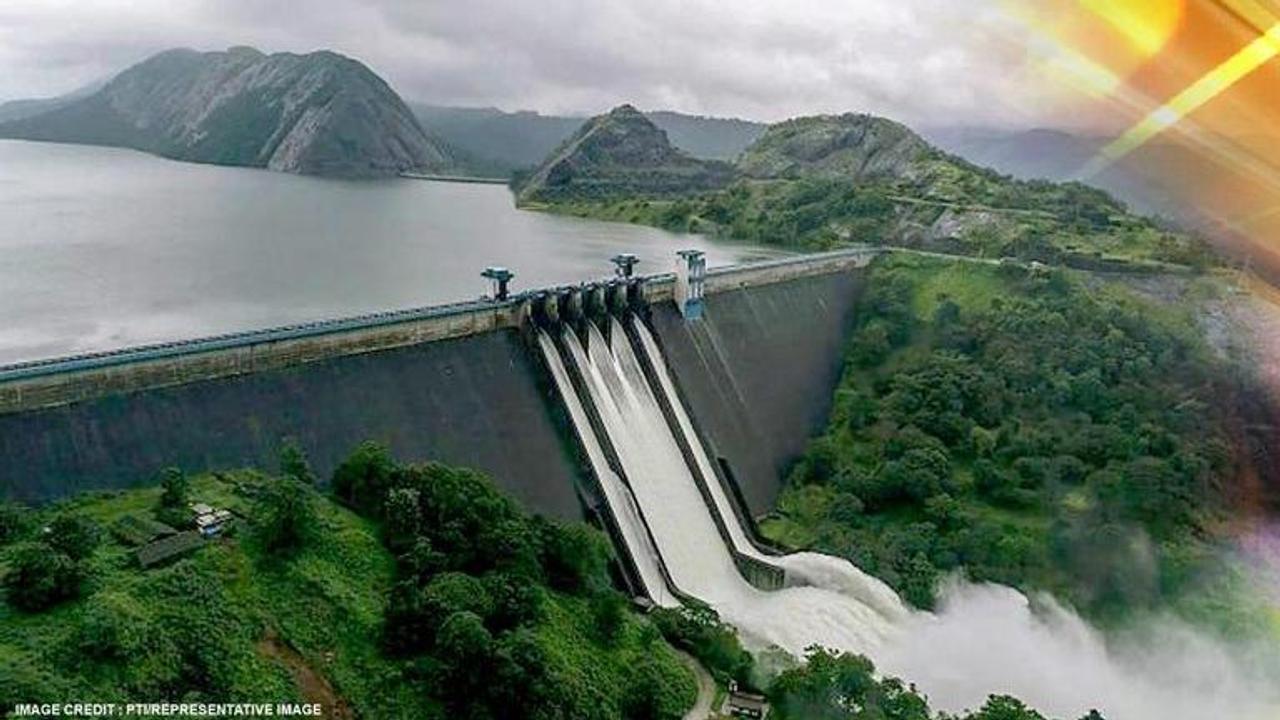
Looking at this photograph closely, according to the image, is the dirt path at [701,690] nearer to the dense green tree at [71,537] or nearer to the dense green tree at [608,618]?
the dense green tree at [608,618]

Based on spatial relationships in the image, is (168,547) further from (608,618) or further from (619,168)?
(619,168)

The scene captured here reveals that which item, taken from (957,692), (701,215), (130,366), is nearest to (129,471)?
(130,366)

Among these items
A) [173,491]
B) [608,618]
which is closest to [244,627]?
[173,491]

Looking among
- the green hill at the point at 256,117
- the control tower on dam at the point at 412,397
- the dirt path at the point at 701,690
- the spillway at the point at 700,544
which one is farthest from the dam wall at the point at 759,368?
the green hill at the point at 256,117

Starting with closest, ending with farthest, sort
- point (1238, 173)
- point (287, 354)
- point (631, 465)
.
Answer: point (1238, 173) → point (287, 354) → point (631, 465)

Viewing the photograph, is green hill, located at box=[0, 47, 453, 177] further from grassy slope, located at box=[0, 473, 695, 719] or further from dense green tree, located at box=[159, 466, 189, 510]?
grassy slope, located at box=[0, 473, 695, 719]

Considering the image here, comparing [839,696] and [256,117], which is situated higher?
[256,117]

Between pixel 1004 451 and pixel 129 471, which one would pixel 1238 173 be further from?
pixel 1004 451
